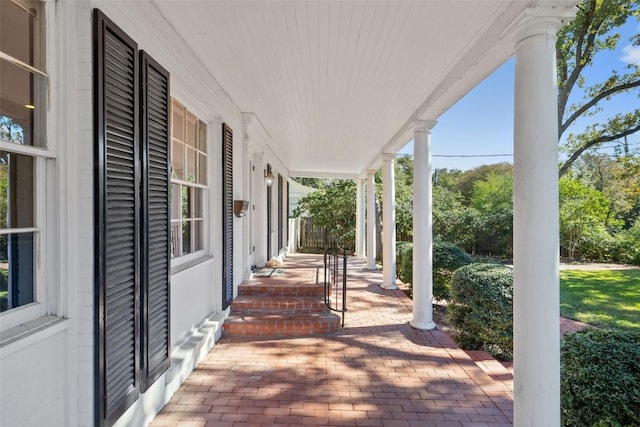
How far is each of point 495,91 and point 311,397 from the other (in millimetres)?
17466

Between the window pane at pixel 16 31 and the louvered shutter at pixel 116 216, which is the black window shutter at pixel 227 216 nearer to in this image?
the louvered shutter at pixel 116 216

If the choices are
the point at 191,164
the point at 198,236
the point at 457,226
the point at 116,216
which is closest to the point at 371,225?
the point at 198,236

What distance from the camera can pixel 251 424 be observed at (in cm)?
236

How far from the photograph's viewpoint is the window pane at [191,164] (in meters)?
3.46

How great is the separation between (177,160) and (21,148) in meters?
1.76

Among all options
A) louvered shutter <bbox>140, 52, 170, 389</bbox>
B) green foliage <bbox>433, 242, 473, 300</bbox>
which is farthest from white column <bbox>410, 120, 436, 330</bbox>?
louvered shutter <bbox>140, 52, 170, 389</bbox>

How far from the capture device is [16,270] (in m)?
1.53

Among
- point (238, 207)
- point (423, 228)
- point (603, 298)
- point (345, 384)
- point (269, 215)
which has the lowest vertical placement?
point (603, 298)

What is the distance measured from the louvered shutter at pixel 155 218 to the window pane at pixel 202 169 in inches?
42.9

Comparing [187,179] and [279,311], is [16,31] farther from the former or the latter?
[279,311]

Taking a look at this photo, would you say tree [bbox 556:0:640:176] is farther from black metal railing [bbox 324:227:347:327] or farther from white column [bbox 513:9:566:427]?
white column [bbox 513:9:566:427]

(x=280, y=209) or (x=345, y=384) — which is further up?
(x=280, y=209)

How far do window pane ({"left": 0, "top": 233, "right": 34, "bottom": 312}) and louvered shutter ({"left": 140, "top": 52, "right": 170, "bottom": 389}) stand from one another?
66 centimetres

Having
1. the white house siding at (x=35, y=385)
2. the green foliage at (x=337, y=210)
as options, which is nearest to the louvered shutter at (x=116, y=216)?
the white house siding at (x=35, y=385)
